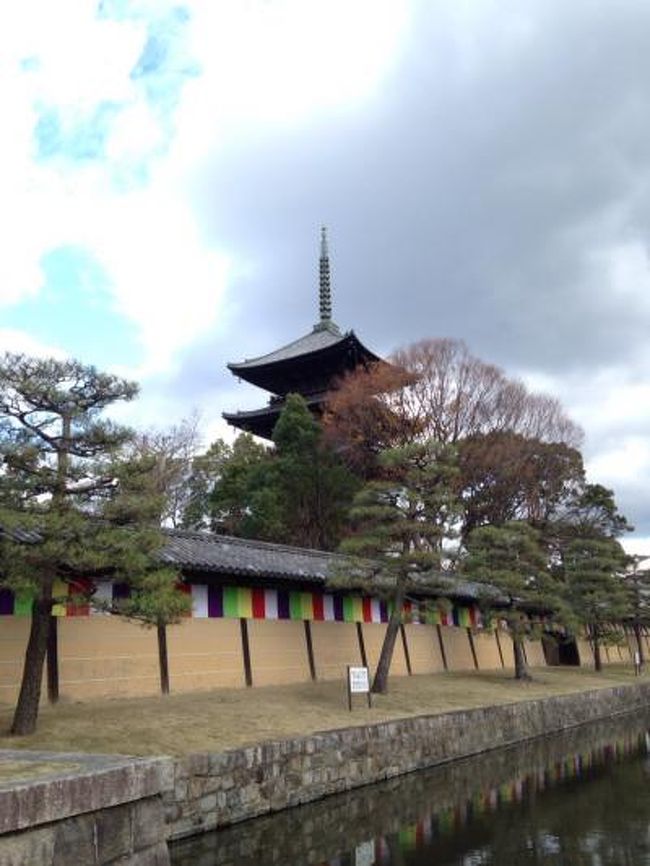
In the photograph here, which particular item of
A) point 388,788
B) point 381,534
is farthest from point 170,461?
point 388,788

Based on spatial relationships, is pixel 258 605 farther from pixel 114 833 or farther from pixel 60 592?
pixel 114 833

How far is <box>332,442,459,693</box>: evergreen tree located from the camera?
58.0 feet

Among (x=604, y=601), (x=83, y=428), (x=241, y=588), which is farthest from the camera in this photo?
(x=604, y=601)

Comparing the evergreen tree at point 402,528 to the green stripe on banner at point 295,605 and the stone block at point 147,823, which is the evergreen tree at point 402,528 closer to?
the green stripe on banner at point 295,605

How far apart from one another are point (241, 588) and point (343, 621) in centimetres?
422

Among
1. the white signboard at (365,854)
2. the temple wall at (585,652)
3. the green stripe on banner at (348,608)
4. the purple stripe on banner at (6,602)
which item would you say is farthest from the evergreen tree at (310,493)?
the white signboard at (365,854)

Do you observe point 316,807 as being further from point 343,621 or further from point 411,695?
point 343,621

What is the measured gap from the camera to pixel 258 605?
17.8 metres

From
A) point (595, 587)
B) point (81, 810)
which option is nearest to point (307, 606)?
point (81, 810)

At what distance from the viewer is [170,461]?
36.6 meters

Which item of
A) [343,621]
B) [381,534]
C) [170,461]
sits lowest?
[343,621]

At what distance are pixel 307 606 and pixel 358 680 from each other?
16.2 feet

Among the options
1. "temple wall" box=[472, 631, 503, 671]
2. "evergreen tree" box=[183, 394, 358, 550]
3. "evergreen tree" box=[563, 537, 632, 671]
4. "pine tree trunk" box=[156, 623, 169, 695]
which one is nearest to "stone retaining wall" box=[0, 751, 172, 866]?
"pine tree trunk" box=[156, 623, 169, 695]

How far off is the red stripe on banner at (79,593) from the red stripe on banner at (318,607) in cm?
709
